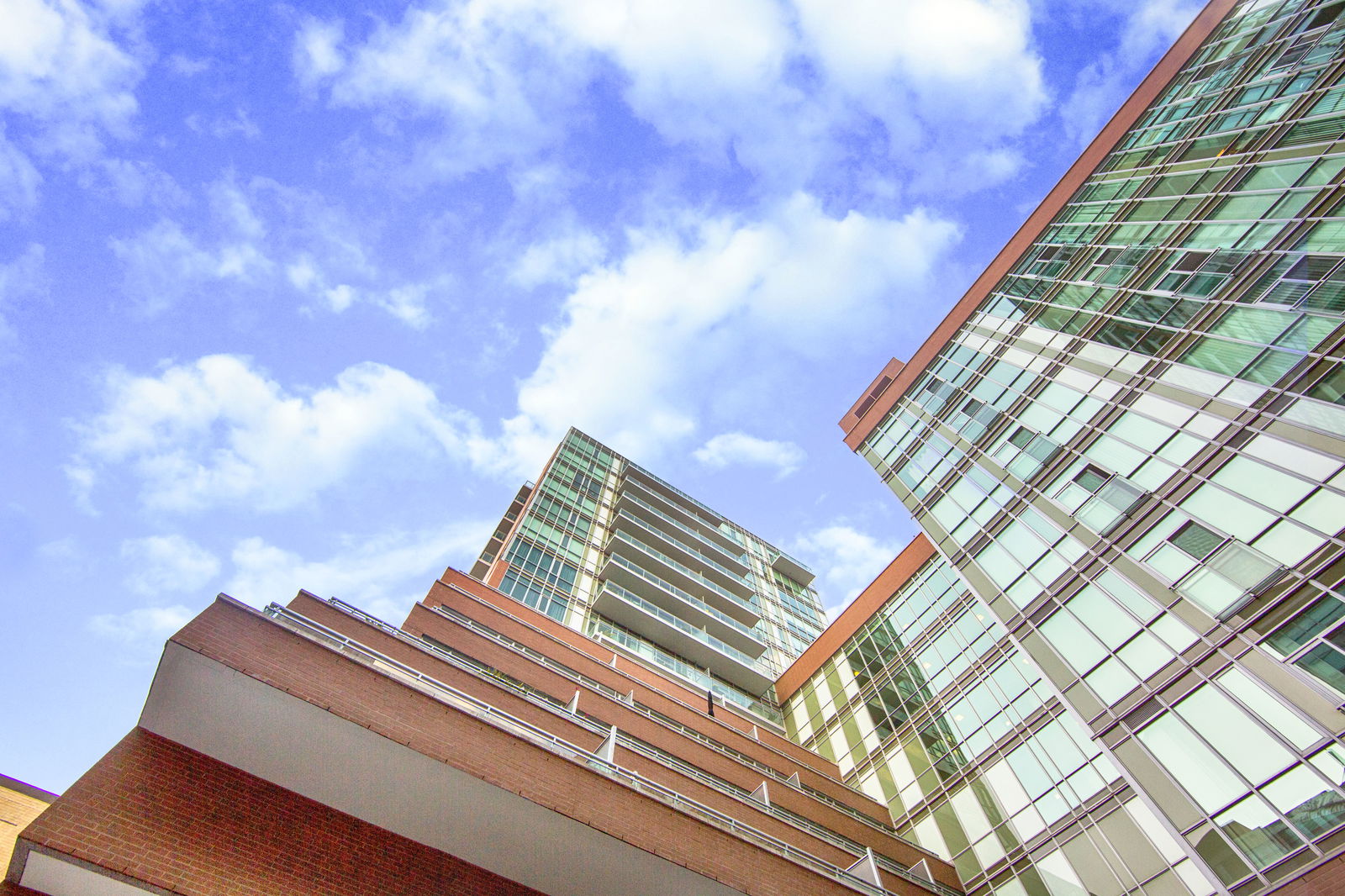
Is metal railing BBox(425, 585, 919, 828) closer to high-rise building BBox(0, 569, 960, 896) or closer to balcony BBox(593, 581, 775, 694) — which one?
high-rise building BBox(0, 569, 960, 896)

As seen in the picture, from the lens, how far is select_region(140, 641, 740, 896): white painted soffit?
10727 mm

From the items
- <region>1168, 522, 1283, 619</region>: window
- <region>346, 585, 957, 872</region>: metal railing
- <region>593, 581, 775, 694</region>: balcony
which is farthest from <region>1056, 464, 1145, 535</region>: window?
<region>593, 581, 775, 694</region>: balcony

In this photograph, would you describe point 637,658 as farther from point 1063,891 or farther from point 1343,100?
point 1343,100

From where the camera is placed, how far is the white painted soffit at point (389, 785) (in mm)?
10727

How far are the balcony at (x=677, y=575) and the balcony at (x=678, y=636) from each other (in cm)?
347

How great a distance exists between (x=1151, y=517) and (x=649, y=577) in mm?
25321

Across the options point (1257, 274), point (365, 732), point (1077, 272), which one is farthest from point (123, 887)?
point (1077, 272)

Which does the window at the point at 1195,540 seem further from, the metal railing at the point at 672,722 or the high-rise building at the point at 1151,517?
the metal railing at the point at 672,722

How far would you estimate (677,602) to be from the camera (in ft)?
120

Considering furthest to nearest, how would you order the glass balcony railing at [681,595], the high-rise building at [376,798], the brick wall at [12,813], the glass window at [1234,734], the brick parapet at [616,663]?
the glass balcony railing at [681,595] < the brick parapet at [616,663] < the brick wall at [12,813] < the glass window at [1234,734] < the high-rise building at [376,798]

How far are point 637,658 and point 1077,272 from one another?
2398 cm

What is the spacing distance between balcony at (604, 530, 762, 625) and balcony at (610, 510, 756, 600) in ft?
2.75

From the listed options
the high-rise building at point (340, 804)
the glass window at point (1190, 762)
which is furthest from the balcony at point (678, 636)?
the glass window at point (1190, 762)

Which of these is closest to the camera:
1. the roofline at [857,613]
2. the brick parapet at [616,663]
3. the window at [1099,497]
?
the window at [1099,497]
